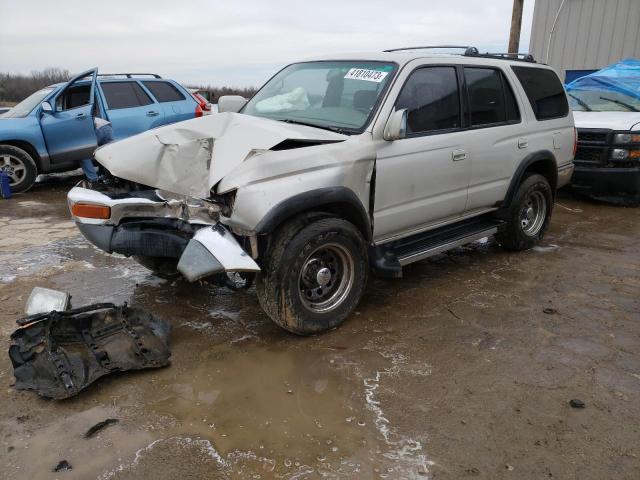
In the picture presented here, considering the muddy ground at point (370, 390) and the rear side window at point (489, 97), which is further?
the rear side window at point (489, 97)

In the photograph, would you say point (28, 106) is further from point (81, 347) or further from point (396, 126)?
point (396, 126)

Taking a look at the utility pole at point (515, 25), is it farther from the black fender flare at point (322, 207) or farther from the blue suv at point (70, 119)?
the black fender flare at point (322, 207)

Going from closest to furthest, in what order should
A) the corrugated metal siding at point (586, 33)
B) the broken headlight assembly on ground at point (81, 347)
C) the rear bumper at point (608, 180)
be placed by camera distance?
1. the broken headlight assembly on ground at point (81, 347)
2. the rear bumper at point (608, 180)
3. the corrugated metal siding at point (586, 33)

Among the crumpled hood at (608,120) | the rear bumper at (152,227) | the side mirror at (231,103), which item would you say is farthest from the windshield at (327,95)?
the crumpled hood at (608,120)

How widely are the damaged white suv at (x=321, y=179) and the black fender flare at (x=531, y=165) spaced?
10cm

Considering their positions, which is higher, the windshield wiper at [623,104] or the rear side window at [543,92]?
the rear side window at [543,92]

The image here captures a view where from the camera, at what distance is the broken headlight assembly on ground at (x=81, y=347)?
2.99m

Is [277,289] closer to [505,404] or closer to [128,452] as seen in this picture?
[128,452]

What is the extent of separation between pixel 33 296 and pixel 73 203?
0.84 meters

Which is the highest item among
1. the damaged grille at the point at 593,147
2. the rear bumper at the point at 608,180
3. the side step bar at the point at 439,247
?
the damaged grille at the point at 593,147

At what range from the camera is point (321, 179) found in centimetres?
348

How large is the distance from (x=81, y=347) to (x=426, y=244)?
2743mm

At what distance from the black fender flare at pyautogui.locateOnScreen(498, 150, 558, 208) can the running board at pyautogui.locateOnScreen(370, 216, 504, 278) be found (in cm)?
30

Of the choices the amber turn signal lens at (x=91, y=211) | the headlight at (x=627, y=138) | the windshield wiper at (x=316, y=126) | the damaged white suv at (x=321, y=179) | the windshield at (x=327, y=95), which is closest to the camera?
the damaged white suv at (x=321, y=179)
